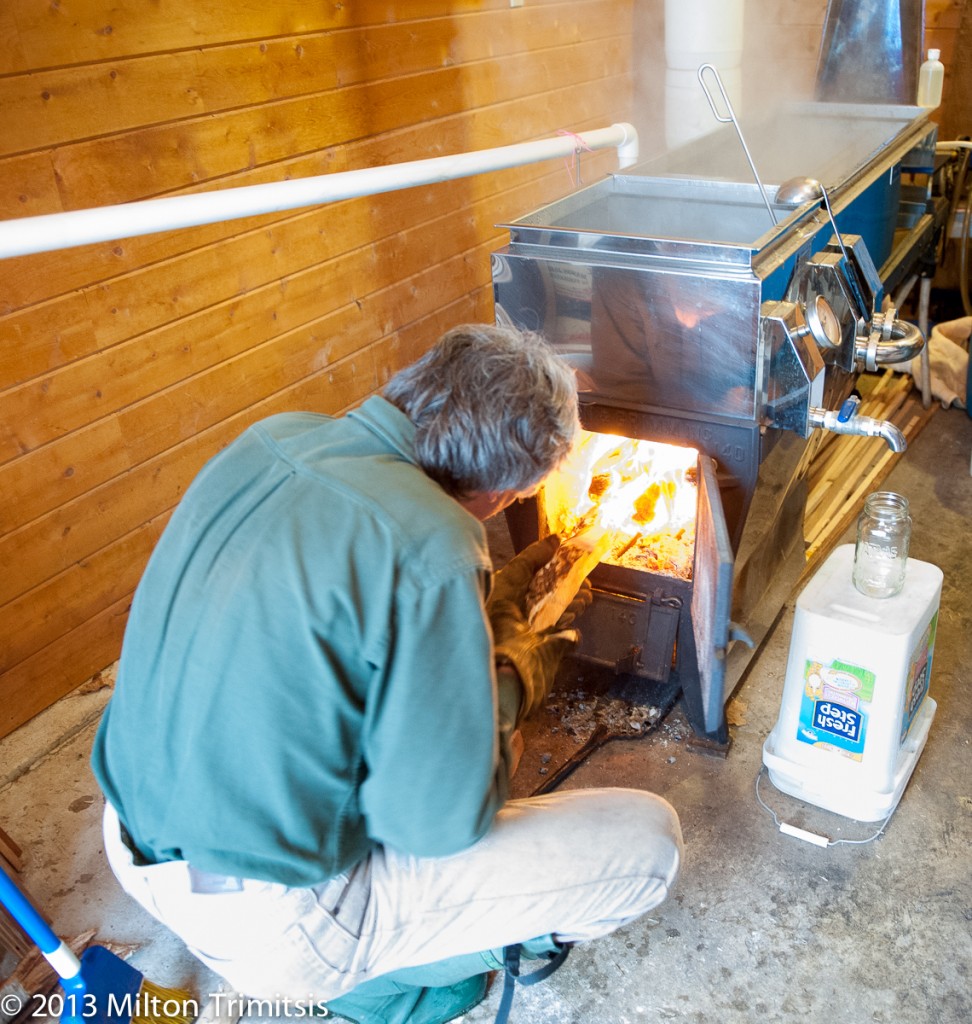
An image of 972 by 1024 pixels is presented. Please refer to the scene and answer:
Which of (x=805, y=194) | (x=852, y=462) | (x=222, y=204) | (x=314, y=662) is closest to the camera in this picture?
(x=314, y=662)

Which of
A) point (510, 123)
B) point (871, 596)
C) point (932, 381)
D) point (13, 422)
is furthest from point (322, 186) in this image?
point (932, 381)

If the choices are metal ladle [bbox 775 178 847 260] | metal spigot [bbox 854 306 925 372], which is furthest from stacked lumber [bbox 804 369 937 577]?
metal ladle [bbox 775 178 847 260]

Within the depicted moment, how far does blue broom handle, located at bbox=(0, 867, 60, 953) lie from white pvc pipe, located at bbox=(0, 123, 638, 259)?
36.9 inches

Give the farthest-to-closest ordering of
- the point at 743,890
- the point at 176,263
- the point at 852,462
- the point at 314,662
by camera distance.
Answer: the point at 852,462 → the point at 176,263 → the point at 743,890 → the point at 314,662

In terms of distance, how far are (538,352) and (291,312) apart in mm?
1673

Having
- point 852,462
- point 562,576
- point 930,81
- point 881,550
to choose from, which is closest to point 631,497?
point 562,576

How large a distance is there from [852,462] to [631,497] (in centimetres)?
129

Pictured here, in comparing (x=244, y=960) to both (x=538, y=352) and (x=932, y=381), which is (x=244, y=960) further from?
(x=932, y=381)

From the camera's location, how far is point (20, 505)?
2.28 meters

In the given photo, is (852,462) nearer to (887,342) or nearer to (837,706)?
(887,342)

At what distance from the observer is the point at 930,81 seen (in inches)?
134

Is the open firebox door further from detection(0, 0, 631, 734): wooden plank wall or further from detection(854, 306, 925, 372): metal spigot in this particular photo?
detection(0, 0, 631, 734): wooden plank wall

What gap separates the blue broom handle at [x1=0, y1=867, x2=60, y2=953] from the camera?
1475mm

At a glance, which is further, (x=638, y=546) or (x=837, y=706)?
(x=638, y=546)
